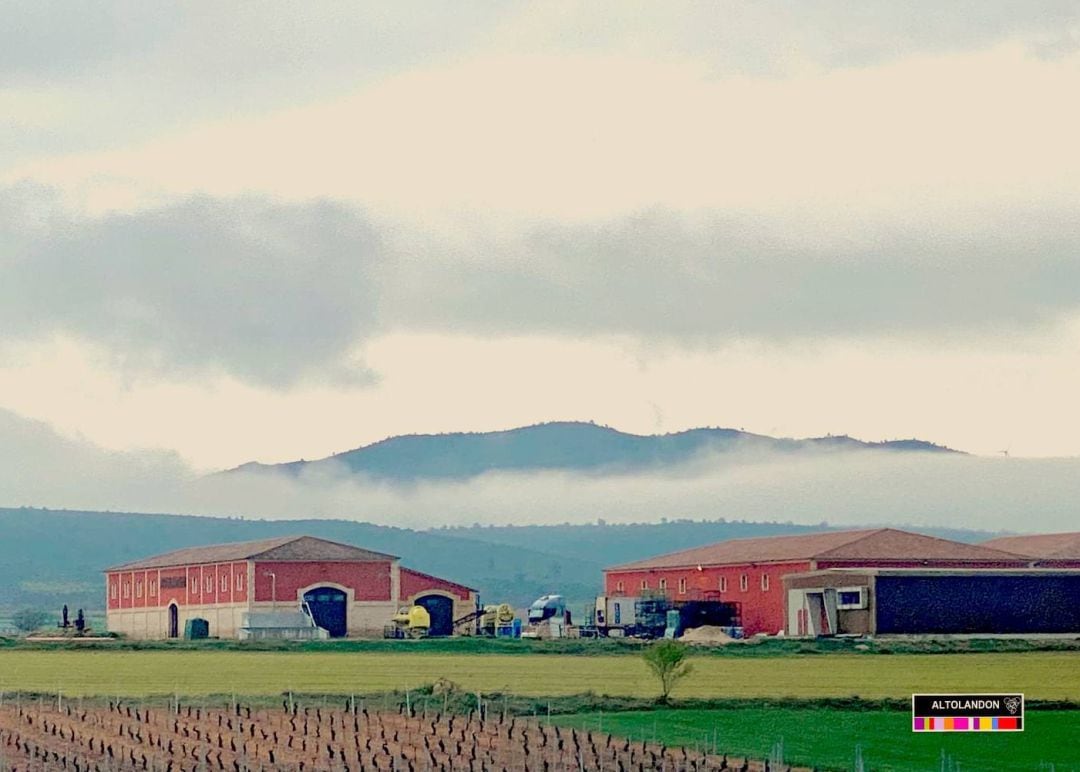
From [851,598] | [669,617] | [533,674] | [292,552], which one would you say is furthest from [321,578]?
[533,674]

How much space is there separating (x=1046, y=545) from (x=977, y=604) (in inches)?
1635

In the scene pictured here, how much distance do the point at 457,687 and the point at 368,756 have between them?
2055cm

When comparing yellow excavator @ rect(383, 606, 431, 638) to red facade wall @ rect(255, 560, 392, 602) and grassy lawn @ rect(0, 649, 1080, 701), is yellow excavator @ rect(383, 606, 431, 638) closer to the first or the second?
red facade wall @ rect(255, 560, 392, 602)

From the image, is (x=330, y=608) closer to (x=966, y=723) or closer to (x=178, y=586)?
(x=178, y=586)

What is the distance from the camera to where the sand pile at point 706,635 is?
11238cm

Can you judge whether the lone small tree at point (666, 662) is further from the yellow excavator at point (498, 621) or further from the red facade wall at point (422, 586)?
the red facade wall at point (422, 586)

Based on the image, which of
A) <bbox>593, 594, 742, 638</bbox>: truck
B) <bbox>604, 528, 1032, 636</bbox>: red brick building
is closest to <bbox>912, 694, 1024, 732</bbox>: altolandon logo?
<bbox>604, 528, 1032, 636</bbox>: red brick building

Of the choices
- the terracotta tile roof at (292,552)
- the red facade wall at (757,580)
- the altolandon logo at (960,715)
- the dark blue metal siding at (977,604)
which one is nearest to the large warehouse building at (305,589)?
the terracotta tile roof at (292,552)

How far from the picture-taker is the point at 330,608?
127m

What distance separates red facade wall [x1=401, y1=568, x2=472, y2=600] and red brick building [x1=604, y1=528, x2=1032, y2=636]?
43.3ft

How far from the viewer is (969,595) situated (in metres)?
111

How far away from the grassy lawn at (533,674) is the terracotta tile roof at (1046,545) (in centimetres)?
5058

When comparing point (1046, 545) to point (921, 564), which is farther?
point (1046, 545)

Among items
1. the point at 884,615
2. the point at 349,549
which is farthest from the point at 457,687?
the point at 349,549
